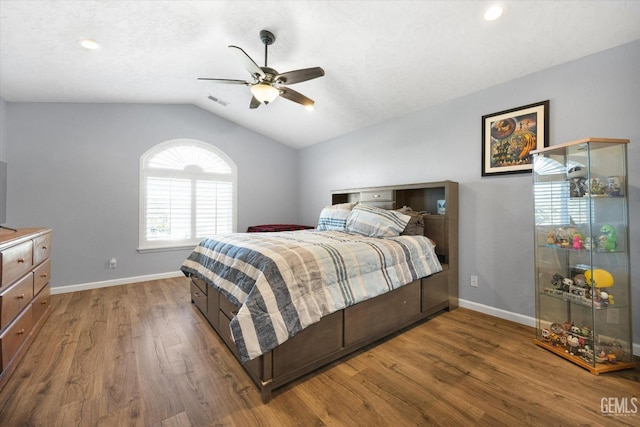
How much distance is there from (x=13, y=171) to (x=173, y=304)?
8.81 ft

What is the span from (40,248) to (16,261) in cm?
71

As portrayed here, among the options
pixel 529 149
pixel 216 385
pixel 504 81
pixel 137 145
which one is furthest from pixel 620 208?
pixel 137 145

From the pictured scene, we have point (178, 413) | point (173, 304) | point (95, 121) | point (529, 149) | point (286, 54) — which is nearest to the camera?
point (178, 413)

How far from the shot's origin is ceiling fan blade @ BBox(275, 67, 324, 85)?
2.19 meters

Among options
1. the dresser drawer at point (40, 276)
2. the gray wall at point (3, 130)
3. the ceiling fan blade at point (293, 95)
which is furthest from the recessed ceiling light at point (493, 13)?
the gray wall at point (3, 130)

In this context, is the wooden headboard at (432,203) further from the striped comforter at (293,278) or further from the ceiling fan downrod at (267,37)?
the ceiling fan downrod at (267,37)

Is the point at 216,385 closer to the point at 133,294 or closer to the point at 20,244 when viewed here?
the point at 20,244

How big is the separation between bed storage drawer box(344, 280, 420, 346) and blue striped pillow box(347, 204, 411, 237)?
577mm

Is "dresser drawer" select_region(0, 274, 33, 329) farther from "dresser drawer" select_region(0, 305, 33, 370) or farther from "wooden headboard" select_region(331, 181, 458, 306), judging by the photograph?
"wooden headboard" select_region(331, 181, 458, 306)

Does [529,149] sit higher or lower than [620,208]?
higher

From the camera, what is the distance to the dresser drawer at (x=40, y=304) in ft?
7.46

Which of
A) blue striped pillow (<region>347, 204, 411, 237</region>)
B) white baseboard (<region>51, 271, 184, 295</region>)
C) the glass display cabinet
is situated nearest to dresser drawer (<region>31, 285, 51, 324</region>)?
white baseboard (<region>51, 271, 184, 295</region>)

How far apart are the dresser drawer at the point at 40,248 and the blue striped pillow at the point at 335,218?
9.19 ft

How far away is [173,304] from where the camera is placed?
3086 millimetres
